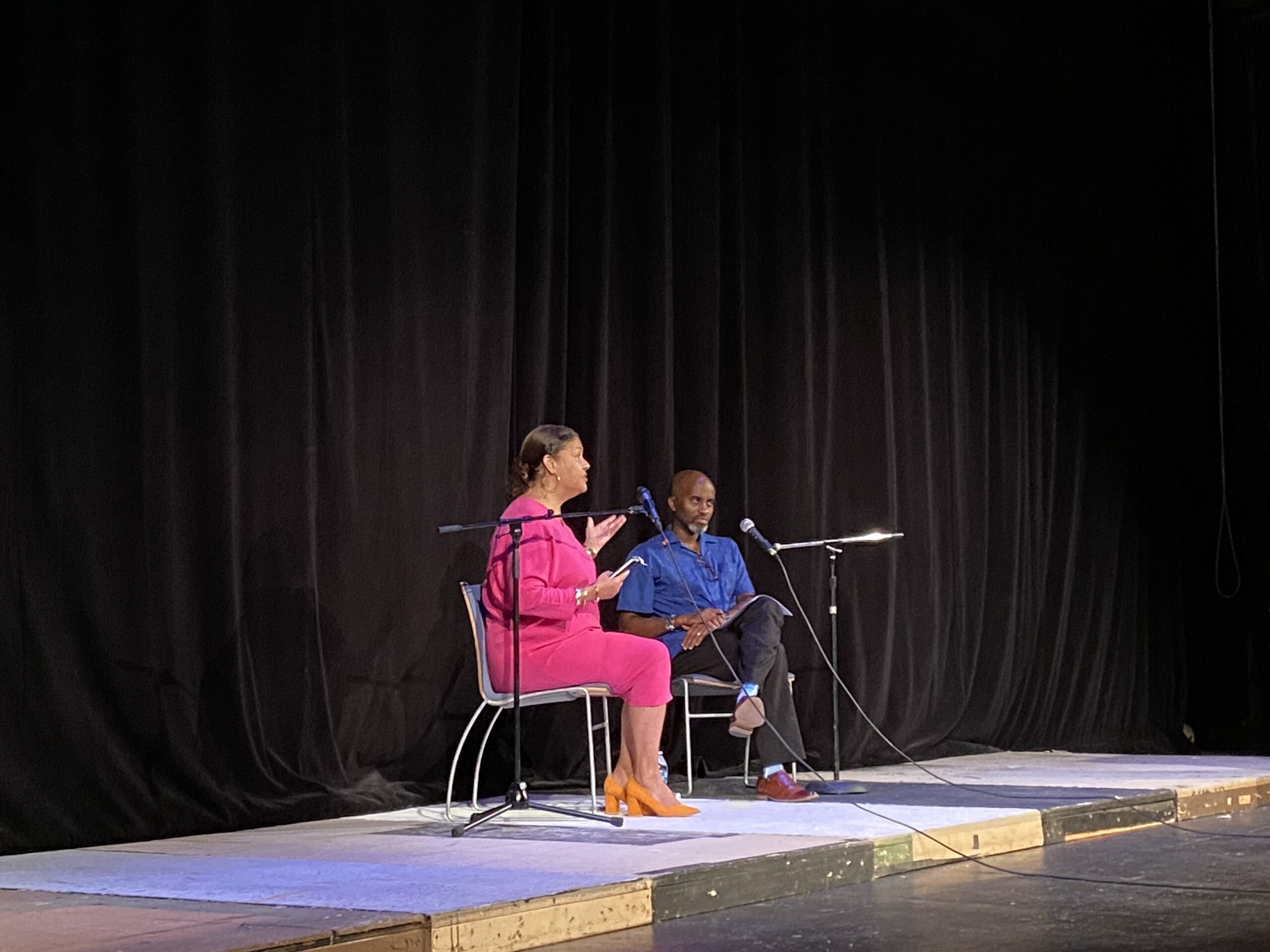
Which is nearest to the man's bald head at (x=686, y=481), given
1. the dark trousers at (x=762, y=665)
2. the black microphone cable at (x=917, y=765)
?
the black microphone cable at (x=917, y=765)

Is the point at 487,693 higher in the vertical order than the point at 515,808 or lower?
higher

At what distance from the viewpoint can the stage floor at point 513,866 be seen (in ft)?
9.99

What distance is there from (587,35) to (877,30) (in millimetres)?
1690

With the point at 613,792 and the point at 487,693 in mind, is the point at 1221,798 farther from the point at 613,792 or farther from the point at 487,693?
the point at 487,693

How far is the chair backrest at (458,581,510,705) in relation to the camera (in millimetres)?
4695

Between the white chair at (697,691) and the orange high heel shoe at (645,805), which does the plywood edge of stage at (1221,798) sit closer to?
the white chair at (697,691)

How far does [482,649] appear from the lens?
472 cm

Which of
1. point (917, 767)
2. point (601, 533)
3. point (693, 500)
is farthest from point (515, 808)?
point (917, 767)

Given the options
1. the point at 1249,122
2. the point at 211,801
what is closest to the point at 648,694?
the point at 211,801

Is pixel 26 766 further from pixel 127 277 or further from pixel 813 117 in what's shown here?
pixel 813 117

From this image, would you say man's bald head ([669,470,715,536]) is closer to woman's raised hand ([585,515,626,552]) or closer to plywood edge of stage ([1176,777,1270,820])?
woman's raised hand ([585,515,626,552])

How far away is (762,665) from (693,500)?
568 mm

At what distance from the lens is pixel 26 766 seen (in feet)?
13.8

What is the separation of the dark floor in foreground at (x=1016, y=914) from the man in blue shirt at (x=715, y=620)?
959mm
